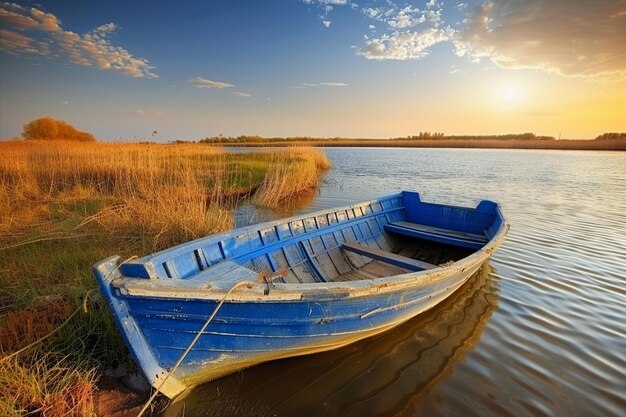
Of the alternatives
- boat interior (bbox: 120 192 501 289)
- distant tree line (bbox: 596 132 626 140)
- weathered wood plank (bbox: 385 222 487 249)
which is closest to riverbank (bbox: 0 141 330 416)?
boat interior (bbox: 120 192 501 289)

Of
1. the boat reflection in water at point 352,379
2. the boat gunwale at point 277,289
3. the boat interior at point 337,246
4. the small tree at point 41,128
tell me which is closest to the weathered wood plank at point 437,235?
the boat interior at point 337,246

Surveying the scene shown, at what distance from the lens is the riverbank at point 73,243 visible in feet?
8.04

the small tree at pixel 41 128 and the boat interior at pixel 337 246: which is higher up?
A: the small tree at pixel 41 128

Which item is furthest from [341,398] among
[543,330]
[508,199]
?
[508,199]

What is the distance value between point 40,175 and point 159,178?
11.5ft

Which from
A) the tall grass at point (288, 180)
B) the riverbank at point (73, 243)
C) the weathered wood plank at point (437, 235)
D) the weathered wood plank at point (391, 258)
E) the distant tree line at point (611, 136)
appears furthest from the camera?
the distant tree line at point (611, 136)

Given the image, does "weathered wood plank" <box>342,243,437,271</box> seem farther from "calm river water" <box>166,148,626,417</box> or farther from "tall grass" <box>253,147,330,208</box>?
"tall grass" <box>253,147,330,208</box>

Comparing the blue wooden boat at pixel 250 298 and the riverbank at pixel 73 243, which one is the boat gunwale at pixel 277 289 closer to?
the blue wooden boat at pixel 250 298

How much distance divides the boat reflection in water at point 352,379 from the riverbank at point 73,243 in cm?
89

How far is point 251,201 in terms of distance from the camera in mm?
10977

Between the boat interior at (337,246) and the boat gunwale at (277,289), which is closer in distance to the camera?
the boat gunwale at (277,289)

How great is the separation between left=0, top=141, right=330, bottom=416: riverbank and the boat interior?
38.8 inches

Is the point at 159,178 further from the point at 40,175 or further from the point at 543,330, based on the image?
the point at 543,330

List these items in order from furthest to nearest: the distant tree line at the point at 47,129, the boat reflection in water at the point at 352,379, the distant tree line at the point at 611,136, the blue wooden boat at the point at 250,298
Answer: the distant tree line at the point at 611,136, the distant tree line at the point at 47,129, the boat reflection in water at the point at 352,379, the blue wooden boat at the point at 250,298
